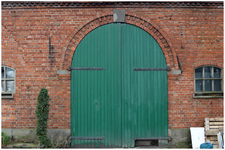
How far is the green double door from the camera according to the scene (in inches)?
279

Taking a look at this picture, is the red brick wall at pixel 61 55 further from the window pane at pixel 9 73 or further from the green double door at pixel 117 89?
the green double door at pixel 117 89

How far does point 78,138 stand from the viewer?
707 centimetres

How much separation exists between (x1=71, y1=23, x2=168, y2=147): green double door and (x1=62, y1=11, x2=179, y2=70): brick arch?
0.15 m

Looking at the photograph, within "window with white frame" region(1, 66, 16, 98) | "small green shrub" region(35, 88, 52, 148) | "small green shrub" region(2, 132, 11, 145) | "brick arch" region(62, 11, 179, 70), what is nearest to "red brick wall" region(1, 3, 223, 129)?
"brick arch" region(62, 11, 179, 70)

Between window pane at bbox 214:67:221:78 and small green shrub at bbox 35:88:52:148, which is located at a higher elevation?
window pane at bbox 214:67:221:78

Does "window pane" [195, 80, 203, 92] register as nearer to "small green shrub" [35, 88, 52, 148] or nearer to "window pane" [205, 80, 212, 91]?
"window pane" [205, 80, 212, 91]

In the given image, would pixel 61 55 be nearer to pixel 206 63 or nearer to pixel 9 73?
pixel 9 73

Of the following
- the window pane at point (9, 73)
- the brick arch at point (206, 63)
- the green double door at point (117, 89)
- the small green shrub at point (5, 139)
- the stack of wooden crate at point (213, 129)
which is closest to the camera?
the stack of wooden crate at point (213, 129)

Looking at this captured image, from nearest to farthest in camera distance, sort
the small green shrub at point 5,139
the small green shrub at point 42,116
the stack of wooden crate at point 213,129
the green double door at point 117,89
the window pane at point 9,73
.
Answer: the small green shrub at point 42,116
the stack of wooden crate at point 213,129
the small green shrub at point 5,139
the green double door at point 117,89
the window pane at point 9,73

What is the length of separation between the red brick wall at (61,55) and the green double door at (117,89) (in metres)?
0.45

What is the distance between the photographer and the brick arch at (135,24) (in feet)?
23.5

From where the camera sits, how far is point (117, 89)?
23.3 ft

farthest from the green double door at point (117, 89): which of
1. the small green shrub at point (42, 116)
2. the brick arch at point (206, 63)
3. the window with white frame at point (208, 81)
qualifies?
the window with white frame at point (208, 81)

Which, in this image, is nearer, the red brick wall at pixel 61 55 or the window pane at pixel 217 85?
the red brick wall at pixel 61 55
